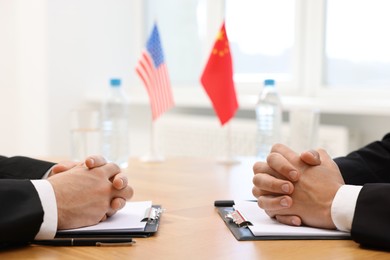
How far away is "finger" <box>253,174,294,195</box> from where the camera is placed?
3.54 feet

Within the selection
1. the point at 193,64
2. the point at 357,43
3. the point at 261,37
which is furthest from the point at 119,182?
the point at 193,64

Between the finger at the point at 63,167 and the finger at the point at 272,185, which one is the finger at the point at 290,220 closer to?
the finger at the point at 272,185

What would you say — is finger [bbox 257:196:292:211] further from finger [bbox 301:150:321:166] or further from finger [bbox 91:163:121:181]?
finger [bbox 91:163:121:181]

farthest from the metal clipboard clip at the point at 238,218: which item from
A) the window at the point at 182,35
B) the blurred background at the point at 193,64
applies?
the window at the point at 182,35

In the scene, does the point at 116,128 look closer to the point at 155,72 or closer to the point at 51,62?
the point at 155,72

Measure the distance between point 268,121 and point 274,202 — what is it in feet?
3.99

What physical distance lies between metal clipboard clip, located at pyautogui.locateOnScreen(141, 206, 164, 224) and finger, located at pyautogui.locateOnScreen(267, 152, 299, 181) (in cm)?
25

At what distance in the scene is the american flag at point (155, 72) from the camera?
7.50 feet

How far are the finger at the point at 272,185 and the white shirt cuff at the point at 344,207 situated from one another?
0.30 ft

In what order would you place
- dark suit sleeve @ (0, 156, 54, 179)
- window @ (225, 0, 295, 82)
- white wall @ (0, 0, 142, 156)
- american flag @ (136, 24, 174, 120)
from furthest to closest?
1. white wall @ (0, 0, 142, 156)
2. window @ (225, 0, 295, 82)
3. american flag @ (136, 24, 174, 120)
4. dark suit sleeve @ (0, 156, 54, 179)

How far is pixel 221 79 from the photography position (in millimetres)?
2199

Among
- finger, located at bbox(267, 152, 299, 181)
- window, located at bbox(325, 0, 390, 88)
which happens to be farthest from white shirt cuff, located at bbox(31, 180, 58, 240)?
window, located at bbox(325, 0, 390, 88)

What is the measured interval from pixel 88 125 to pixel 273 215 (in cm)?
103

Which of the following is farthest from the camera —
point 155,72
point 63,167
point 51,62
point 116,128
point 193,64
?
point 193,64
